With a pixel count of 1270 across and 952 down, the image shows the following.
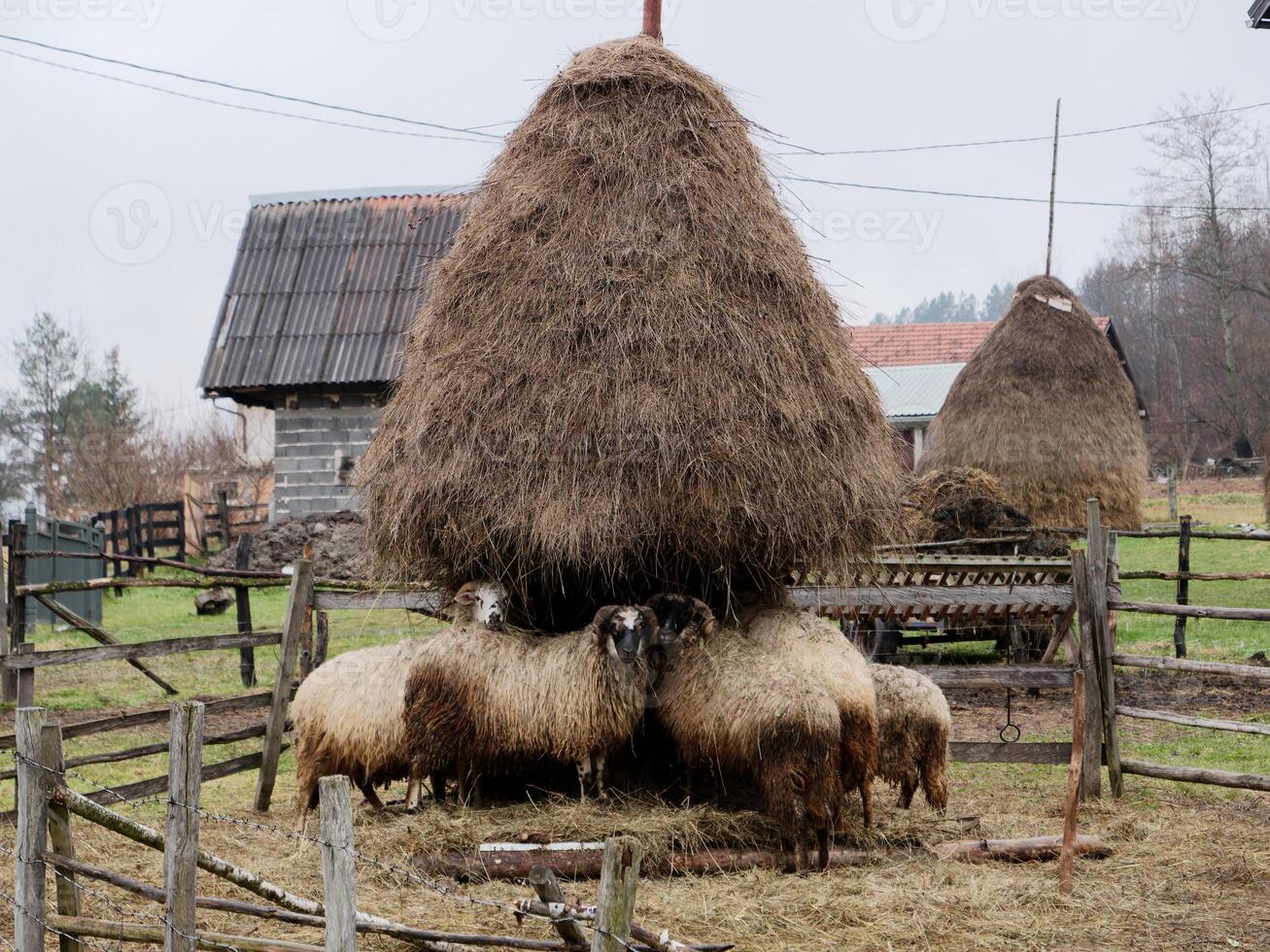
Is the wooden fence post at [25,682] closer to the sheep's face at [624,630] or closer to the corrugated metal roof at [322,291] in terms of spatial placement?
the sheep's face at [624,630]

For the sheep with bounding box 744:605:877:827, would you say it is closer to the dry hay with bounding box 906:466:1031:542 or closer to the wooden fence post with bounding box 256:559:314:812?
the wooden fence post with bounding box 256:559:314:812

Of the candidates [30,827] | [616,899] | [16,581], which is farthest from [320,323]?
[616,899]

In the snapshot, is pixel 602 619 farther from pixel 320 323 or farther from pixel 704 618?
pixel 320 323

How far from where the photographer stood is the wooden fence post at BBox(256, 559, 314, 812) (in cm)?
884

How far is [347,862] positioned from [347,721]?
4152 millimetres

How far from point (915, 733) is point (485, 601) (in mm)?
2671

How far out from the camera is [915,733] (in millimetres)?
7676

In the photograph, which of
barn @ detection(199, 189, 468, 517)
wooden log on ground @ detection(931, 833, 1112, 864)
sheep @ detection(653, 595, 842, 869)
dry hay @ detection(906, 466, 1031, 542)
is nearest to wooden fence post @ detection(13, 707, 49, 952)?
sheep @ detection(653, 595, 842, 869)

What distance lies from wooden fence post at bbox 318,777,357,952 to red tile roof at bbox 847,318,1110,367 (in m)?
34.7

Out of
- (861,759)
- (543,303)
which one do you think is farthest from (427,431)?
(861,759)

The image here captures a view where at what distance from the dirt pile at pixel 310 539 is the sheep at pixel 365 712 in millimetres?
12001

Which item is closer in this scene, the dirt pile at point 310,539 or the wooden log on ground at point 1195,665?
the wooden log on ground at point 1195,665

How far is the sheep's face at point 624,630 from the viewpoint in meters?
6.98

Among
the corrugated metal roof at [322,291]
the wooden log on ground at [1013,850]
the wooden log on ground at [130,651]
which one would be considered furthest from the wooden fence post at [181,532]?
the wooden log on ground at [1013,850]
